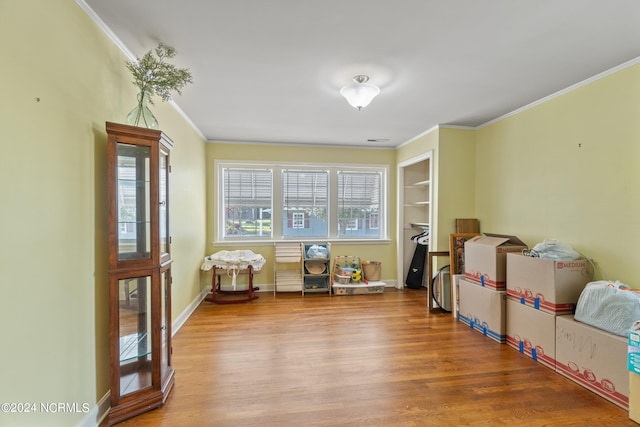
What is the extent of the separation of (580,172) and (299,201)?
12.1 ft

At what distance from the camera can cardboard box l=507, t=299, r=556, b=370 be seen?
8.02 ft

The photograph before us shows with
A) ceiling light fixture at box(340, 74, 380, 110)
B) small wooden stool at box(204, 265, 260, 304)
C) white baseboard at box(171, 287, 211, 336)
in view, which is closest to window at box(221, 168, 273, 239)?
small wooden stool at box(204, 265, 260, 304)

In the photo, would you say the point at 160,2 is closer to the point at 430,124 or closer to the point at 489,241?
the point at 430,124

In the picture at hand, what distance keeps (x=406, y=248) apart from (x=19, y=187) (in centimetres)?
497

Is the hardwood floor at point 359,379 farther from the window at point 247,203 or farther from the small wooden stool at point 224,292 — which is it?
the window at point 247,203

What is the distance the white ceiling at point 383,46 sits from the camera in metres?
1.64

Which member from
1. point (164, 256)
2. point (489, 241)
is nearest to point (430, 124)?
point (489, 241)

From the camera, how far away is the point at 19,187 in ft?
4.02

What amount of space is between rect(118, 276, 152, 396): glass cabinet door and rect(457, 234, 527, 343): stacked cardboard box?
10.5ft

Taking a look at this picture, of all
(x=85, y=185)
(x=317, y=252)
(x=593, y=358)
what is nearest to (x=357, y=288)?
(x=317, y=252)

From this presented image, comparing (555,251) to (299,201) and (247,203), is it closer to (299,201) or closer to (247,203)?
(299,201)

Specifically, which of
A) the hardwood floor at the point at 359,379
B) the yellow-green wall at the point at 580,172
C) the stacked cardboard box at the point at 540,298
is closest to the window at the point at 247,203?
the hardwood floor at the point at 359,379

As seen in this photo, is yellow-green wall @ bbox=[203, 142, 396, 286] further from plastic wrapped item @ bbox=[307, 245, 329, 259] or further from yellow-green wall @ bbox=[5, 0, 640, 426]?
yellow-green wall @ bbox=[5, 0, 640, 426]

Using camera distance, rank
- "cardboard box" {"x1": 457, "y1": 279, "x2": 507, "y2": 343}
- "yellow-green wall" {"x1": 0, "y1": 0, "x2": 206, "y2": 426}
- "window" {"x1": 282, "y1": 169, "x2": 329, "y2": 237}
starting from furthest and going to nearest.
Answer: "window" {"x1": 282, "y1": 169, "x2": 329, "y2": 237}, "cardboard box" {"x1": 457, "y1": 279, "x2": 507, "y2": 343}, "yellow-green wall" {"x1": 0, "y1": 0, "x2": 206, "y2": 426}
